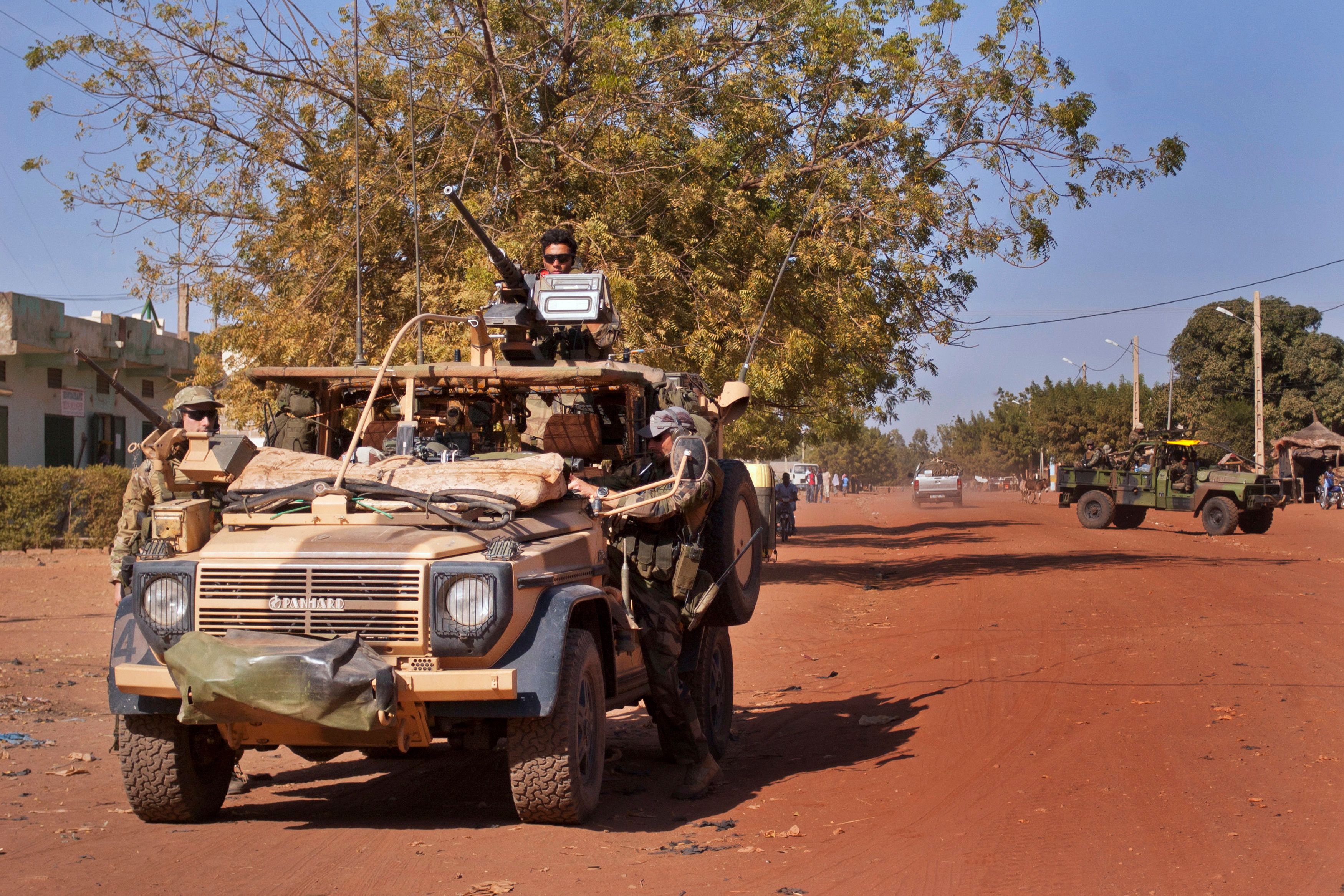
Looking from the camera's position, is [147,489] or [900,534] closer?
[147,489]

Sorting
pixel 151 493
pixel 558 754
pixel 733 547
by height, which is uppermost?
pixel 151 493

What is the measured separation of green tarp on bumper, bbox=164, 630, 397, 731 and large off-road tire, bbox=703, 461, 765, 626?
2422 millimetres

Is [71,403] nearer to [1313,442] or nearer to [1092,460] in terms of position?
[1092,460]

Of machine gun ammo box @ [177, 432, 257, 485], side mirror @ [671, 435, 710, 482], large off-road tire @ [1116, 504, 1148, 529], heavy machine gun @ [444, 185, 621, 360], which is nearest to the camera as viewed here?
machine gun ammo box @ [177, 432, 257, 485]

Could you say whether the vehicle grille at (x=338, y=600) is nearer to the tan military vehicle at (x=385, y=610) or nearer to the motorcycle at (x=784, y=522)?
the tan military vehicle at (x=385, y=610)

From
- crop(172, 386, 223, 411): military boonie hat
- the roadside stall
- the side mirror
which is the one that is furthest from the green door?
the roadside stall

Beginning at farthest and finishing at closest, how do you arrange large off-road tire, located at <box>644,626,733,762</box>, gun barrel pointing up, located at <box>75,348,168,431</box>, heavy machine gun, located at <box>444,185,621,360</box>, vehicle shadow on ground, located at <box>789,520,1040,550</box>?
vehicle shadow on ground, located at <box>789,520,1040,550</box>, heavy machine gun, located at <box>444,185,621,360</box>, gun barrel pointing up, located at <box>75,348,168,431</box>, large off-road tire, located at <box>644,626,733,762</box>

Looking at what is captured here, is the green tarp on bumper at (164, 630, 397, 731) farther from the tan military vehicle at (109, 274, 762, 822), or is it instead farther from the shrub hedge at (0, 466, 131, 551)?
the shrub hedge at (0, 466, 131, 551)

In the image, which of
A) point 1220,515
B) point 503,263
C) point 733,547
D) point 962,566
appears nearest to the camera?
point 733,547

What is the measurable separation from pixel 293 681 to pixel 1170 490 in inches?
1088

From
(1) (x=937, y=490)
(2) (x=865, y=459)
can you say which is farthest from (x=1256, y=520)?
(2) (x=865, y=459)

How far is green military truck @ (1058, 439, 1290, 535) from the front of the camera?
2809 centimetres

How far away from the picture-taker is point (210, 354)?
57.9 ft

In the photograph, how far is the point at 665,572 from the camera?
Result: 22.1 feet
